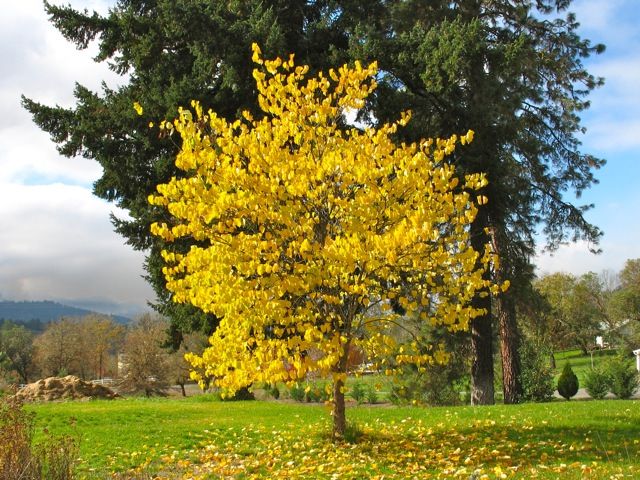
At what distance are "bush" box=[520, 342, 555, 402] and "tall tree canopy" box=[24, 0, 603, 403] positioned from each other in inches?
104

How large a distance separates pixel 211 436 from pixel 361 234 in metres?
4.91

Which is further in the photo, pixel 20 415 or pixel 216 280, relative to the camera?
pixel 216 280

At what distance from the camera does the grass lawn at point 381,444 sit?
619cm

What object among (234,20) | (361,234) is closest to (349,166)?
(361,234)

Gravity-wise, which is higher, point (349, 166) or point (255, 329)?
point (349, 166)

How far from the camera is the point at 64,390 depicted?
59.0 ft

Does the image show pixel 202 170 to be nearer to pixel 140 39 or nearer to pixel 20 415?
pixel 20 415

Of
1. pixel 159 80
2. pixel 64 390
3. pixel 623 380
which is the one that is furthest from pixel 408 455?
pixel 623 380

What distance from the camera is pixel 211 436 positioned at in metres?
9.14

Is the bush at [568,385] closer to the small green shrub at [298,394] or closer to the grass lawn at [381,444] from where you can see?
the grass lawn at [381,444]

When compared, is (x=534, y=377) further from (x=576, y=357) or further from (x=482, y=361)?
(x=576, y=357)

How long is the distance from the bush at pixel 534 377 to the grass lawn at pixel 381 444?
16.2 ft

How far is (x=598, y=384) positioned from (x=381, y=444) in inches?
578

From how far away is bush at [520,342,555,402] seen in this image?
54.4ft
